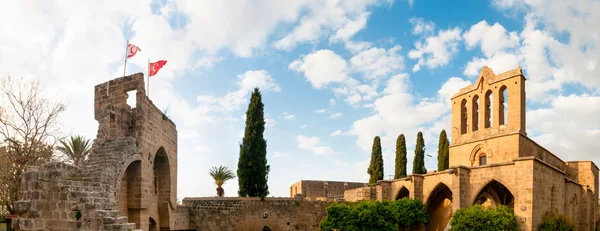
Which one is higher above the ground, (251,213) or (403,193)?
(403,193)

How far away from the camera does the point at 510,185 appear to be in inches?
744

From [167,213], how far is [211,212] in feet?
16.6

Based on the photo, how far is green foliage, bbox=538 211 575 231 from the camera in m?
18.4

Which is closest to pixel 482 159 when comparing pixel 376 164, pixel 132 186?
pixel 376 164

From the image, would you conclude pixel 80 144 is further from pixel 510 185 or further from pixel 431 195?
pixel 510 185

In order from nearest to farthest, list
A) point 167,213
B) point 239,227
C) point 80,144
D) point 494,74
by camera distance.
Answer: point 167,213 → point 80,144 → point 239,227 → point 494,74

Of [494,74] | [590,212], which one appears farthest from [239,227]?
[590,212]

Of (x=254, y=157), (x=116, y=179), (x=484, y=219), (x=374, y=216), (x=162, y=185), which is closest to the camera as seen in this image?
(x=116, y=179)

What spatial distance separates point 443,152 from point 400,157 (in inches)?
123

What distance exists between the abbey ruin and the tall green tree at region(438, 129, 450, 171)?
4.82 m

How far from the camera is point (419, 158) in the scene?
3350cm

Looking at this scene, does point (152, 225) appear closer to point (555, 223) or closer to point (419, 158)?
point (555, 223)

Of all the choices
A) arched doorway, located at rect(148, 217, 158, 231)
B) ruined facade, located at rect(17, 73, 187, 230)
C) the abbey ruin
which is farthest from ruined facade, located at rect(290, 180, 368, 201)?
arched doorway, located at rect(148, 217, 158, 231)

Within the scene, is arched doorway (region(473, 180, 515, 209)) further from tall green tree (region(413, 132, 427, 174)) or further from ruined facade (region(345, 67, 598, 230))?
tall green tree (region(413, 132, 427, 174))
